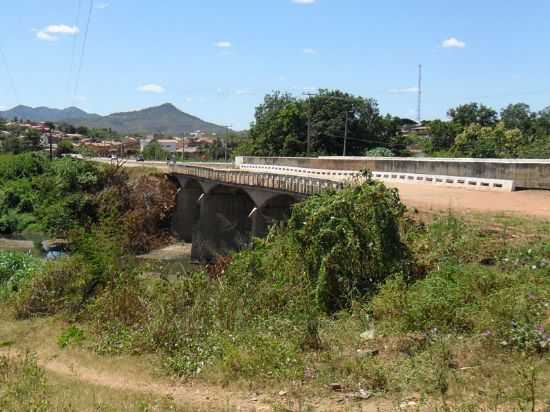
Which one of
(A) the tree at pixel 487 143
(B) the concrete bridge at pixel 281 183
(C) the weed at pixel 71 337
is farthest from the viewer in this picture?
(A) the tree at pixel 487 143

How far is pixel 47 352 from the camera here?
34.9 ft

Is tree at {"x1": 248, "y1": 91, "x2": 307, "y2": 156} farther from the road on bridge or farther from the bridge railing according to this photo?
the road on bridge

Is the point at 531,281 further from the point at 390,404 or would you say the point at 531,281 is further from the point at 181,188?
the point at 181,188

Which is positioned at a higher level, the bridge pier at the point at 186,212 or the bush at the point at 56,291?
the bush at the point at 56,291

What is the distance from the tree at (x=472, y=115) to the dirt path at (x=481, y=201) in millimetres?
54935

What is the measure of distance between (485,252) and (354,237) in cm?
282

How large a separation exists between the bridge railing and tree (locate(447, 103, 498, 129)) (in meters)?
41.0

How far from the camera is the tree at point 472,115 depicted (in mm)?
74625

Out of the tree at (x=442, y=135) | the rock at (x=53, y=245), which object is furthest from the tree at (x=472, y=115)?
the rock at (x=53, y=245)

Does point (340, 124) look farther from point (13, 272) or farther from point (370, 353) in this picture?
point (370, 353)

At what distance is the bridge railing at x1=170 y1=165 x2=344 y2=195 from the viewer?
23869 millimetres

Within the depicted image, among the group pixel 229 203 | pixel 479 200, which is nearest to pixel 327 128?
pixel 229 203

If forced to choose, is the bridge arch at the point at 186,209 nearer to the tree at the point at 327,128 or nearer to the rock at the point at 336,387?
the tree at the point at 327,128

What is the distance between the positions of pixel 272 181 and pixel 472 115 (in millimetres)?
52047
